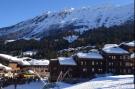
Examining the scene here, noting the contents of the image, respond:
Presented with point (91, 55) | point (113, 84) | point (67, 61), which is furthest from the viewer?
point (91, 55)

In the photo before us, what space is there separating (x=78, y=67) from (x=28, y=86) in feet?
51.4

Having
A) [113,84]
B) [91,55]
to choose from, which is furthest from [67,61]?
[113,84]

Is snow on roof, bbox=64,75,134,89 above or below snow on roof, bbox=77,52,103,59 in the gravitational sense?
above

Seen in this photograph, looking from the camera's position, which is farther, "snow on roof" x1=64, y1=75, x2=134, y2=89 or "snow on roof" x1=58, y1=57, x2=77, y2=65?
"snow on roof" x1=58, y1=57, x2=77, y2=65

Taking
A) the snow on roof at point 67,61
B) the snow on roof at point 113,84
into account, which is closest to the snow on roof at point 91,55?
the snow on roof at point 67,61

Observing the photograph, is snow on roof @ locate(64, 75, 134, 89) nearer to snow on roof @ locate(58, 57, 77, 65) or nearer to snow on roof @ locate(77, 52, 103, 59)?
snow on roof @ locate(58, 57, 77, 65)

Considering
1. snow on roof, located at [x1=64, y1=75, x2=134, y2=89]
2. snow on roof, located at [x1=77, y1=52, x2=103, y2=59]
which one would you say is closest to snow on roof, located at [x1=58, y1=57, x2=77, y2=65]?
snow on roof, located at [x1=77, y1=52, x2=103, y2=59]

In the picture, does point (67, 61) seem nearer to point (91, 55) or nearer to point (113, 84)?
point (91, 55)

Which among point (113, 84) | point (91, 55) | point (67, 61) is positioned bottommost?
point (67, 61)

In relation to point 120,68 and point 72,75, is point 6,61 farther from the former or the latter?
point 120,68

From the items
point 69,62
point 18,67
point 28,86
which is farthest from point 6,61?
point 28,86

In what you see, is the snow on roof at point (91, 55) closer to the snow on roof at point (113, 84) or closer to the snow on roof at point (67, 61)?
the snow on roof at point (67, 61)

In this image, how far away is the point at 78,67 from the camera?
85.8 meters

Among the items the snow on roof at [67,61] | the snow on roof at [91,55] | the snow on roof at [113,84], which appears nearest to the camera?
the snow on roof at [113,84]
